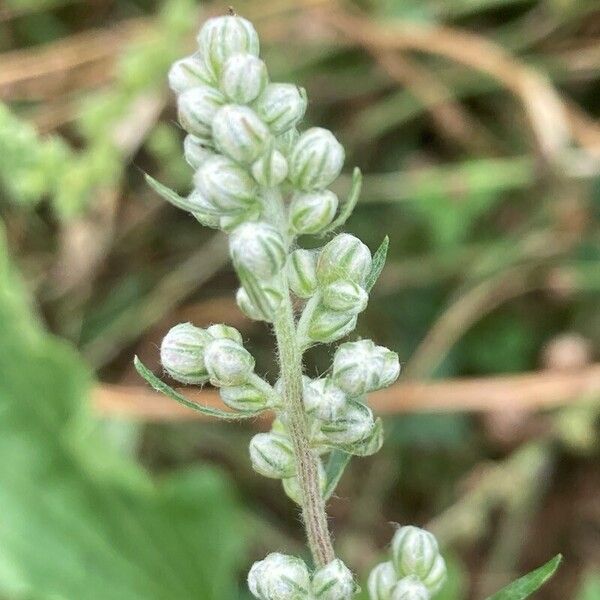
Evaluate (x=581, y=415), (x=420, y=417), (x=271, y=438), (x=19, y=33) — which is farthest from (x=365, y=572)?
(x=19, y=33)

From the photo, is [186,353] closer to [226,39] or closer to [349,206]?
[349,206]

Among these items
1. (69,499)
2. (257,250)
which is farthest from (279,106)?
(69,499)

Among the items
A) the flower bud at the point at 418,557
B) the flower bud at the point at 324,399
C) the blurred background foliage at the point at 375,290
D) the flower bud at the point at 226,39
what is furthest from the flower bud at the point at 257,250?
the blurred background foliage at the point at 375,290

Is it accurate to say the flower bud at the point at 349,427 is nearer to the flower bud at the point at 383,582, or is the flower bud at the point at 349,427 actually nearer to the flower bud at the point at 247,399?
the flower bud at the point at 247,399

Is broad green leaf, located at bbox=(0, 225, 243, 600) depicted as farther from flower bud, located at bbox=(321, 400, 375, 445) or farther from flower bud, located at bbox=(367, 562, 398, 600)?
flower bud, located at bbox=(321, 400, 375, 445)

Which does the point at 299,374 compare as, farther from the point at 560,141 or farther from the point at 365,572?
the point at 560,141
